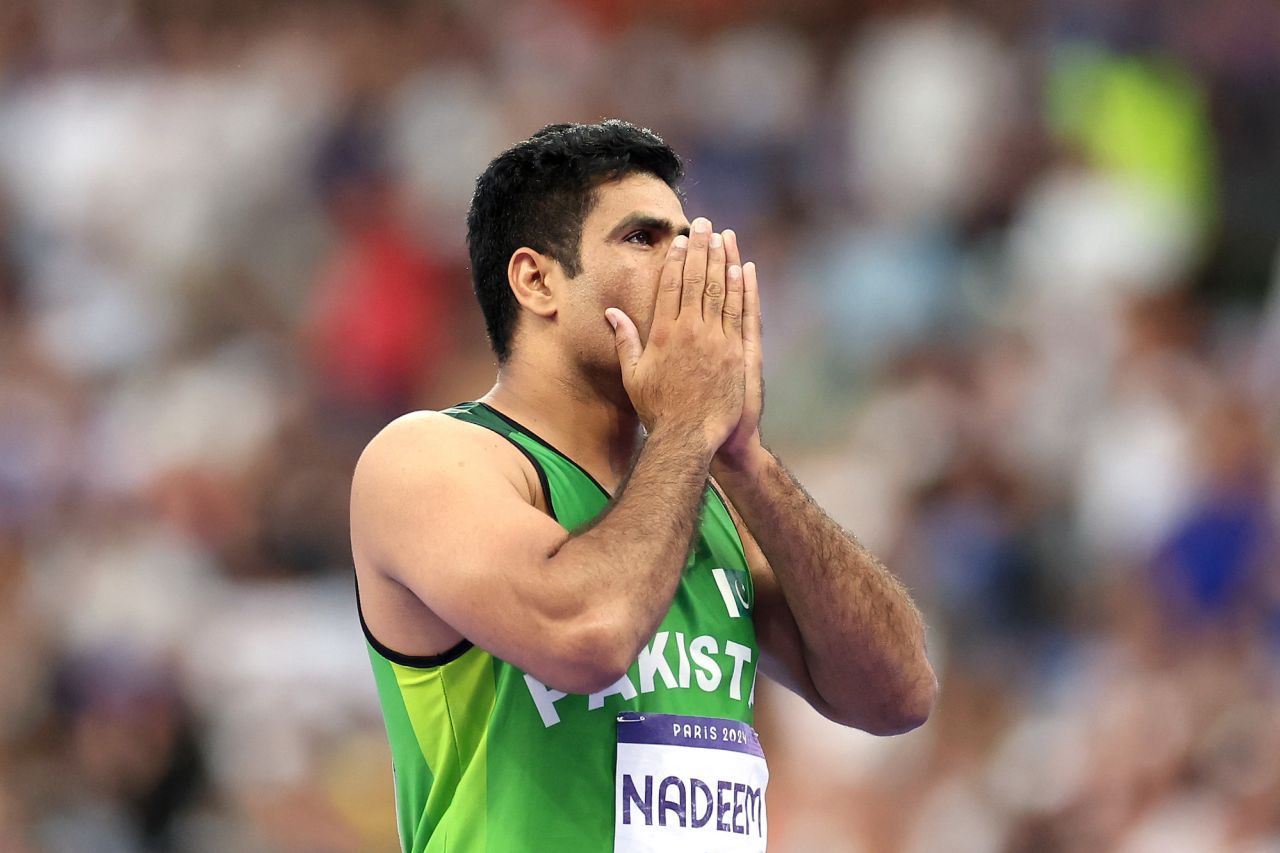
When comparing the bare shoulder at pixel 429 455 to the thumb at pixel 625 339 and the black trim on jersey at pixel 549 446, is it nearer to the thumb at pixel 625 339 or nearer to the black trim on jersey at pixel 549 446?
the black trim on jersey at pixel 549 446

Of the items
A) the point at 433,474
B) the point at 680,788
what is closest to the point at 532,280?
the point at 433,474

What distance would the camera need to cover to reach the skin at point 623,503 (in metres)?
3.25

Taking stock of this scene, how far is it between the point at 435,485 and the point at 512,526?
20 cm

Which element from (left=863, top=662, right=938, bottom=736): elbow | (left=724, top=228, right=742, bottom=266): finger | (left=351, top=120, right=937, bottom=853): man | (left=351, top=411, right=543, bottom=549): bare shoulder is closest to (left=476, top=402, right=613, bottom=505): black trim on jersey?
(left=351, top=120, right=937, bottom=853): man

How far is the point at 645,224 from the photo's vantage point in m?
3.95

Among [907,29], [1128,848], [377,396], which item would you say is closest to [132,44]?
[377,396]

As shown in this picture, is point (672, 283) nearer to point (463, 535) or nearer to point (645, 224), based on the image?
point (645, 224)

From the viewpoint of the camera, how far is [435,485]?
3.41 meters

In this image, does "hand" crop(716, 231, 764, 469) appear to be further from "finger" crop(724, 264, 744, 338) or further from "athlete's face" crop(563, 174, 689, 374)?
"athlete's face" crop(563, 174, 689, 374)

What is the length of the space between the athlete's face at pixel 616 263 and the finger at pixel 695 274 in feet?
0.38

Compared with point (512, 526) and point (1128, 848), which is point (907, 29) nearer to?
point (1128, 848)

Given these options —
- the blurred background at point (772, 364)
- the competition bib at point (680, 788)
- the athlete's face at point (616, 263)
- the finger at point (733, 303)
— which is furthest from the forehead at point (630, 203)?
the blurred background at point (772, 364)

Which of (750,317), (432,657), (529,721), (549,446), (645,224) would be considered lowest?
(529,721)

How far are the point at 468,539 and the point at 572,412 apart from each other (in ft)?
2.33
